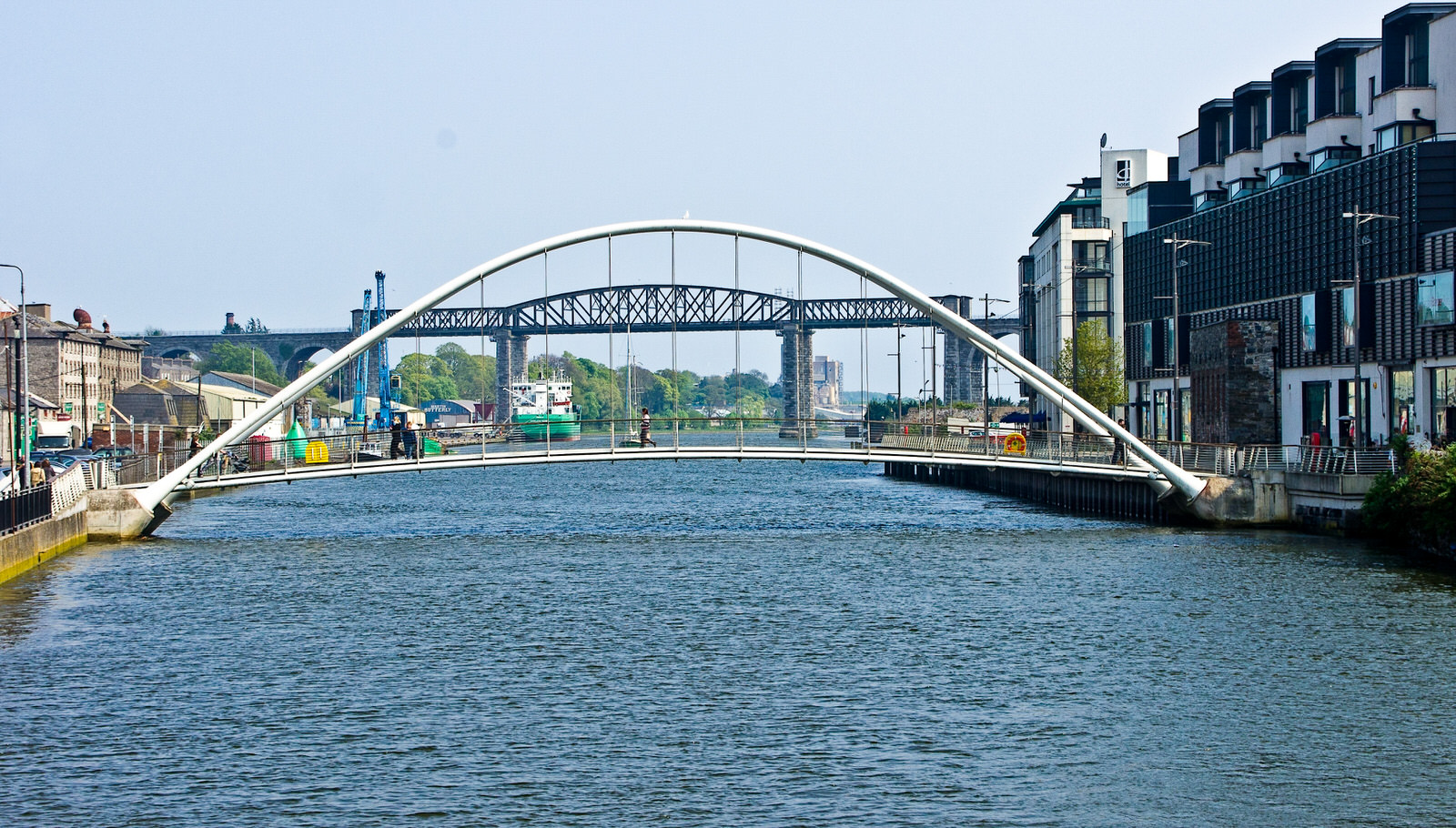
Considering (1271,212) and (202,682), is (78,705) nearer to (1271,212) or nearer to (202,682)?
(202,682)

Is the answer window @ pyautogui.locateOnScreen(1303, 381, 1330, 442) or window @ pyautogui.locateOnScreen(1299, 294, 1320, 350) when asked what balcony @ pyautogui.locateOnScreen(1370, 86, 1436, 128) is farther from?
window @ pyautogui.locateOnScreen(1303, 381, 1330, 442)

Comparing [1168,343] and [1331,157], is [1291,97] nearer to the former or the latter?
[1331,157]

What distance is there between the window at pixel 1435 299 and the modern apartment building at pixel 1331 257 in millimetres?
73

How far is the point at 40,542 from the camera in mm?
44312

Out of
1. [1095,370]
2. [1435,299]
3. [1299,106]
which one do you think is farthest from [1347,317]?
[1095,370]

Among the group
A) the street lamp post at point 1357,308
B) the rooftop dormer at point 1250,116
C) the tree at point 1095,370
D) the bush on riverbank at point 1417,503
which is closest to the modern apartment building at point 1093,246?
the tree at point 1095,370

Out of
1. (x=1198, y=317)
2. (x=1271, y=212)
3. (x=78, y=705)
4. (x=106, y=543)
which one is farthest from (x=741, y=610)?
(x=1198, y=317)

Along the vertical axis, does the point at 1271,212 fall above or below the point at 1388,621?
above

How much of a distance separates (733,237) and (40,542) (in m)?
23.9

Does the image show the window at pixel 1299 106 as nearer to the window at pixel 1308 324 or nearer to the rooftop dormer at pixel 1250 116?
the rooftop dormer at pixel 1250 116

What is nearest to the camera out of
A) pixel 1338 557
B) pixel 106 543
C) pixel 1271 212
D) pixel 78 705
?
pixel 78 705

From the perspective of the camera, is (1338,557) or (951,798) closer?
(951,798)

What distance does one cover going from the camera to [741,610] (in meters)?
38.1

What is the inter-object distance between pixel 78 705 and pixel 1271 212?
6534 cm
